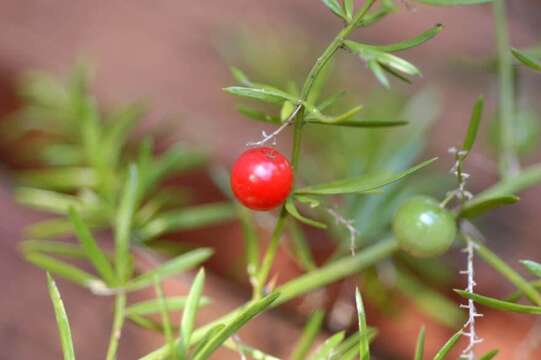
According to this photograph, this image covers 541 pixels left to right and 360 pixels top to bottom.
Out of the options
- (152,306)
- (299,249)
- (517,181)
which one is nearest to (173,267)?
(152,306)

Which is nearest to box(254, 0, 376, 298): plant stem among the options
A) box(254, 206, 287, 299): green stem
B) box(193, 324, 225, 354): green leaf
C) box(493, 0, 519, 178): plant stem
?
box(254, 206, 287, 299): green stem

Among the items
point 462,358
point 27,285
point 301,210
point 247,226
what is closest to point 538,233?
point 301,210

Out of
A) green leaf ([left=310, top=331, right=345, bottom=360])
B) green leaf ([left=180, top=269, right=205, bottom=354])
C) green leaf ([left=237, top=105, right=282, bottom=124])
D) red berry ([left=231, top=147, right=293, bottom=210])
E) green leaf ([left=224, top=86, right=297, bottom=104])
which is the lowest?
green leaf ([left=310, top=331, right=345, bottom=360])

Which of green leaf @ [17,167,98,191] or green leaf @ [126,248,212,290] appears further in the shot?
green leaf @ [17,167,98,191]

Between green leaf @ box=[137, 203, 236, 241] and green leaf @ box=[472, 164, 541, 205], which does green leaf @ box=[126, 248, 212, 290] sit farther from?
green leaf @ box=[472, 164, 541, 205]

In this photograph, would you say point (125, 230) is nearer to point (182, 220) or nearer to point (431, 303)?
point (182, 220)

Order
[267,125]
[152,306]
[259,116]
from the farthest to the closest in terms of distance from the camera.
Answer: [267,125] → [152,306] → [259,116]
